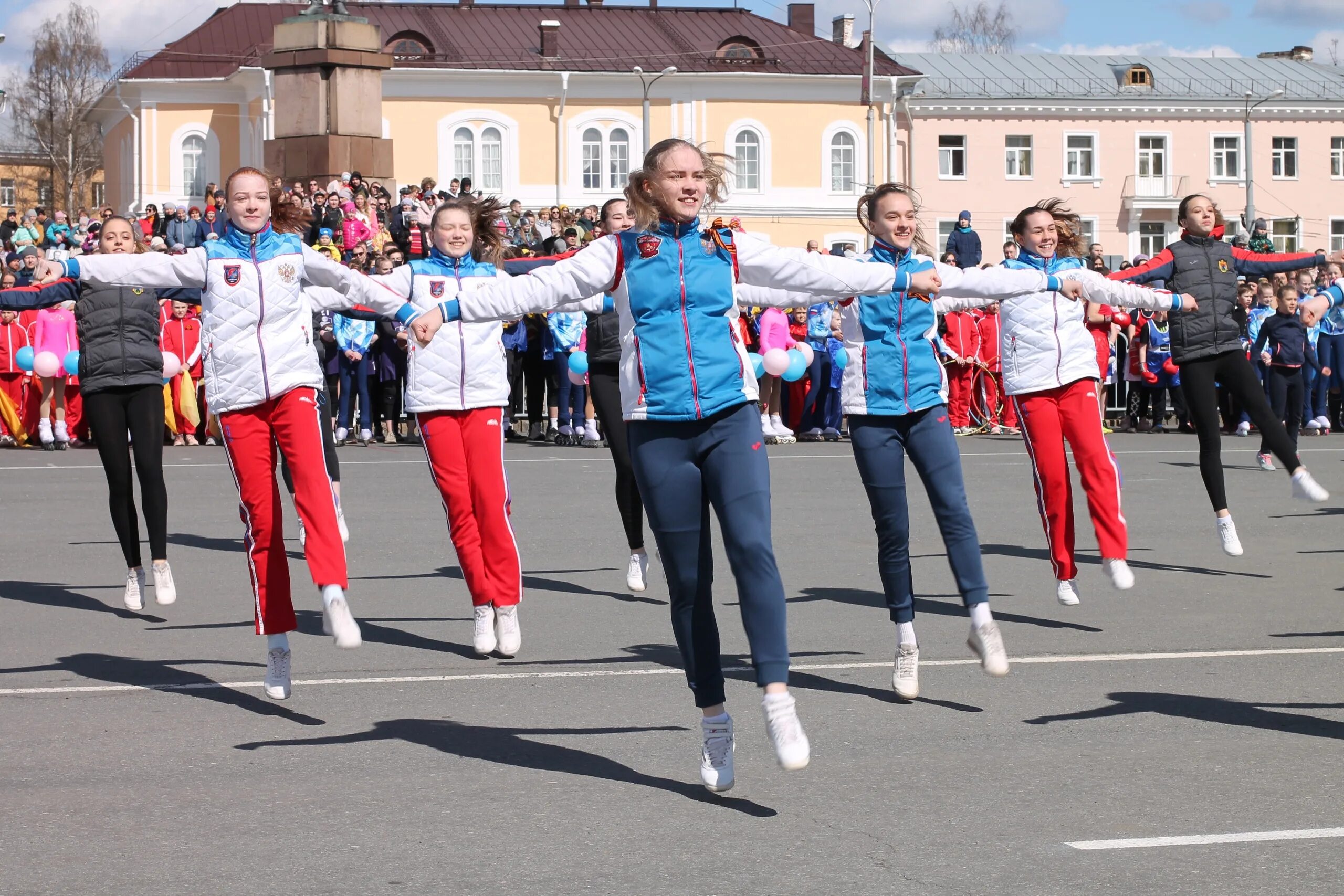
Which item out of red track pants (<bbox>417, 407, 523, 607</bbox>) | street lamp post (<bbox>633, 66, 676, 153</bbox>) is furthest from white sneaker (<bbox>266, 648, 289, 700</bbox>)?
street lamp post (<bbox>633, 66, 676, 153</bbox>)

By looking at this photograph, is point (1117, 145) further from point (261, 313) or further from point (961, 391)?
point (261, 313)

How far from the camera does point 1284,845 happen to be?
5238 millimetres

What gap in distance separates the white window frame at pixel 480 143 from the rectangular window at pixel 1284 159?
3294 centimetres

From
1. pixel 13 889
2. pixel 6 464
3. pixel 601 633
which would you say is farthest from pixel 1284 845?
pixel 6 464

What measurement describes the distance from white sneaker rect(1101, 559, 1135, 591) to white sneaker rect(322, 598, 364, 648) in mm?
4505

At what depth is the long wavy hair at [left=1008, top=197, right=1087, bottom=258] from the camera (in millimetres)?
10062

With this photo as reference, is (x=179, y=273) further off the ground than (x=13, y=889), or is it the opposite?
(x=179, y=273)

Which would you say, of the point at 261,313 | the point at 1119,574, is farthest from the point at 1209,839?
the point at 1119,574

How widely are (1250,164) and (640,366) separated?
73.9 metres

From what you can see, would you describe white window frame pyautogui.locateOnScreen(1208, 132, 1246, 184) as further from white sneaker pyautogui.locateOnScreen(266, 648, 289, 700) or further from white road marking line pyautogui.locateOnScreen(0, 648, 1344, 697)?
white sneaker pyautogui.locateOnScreen(266, 648, 289, 700)

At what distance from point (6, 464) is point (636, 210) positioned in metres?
15.2

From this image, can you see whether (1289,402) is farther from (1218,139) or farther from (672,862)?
(1218,139)

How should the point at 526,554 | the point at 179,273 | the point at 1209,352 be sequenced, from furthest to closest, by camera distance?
the point at 526,554
the point at 1209,352
the point at 179,273

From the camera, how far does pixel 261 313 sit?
24.8 ft
